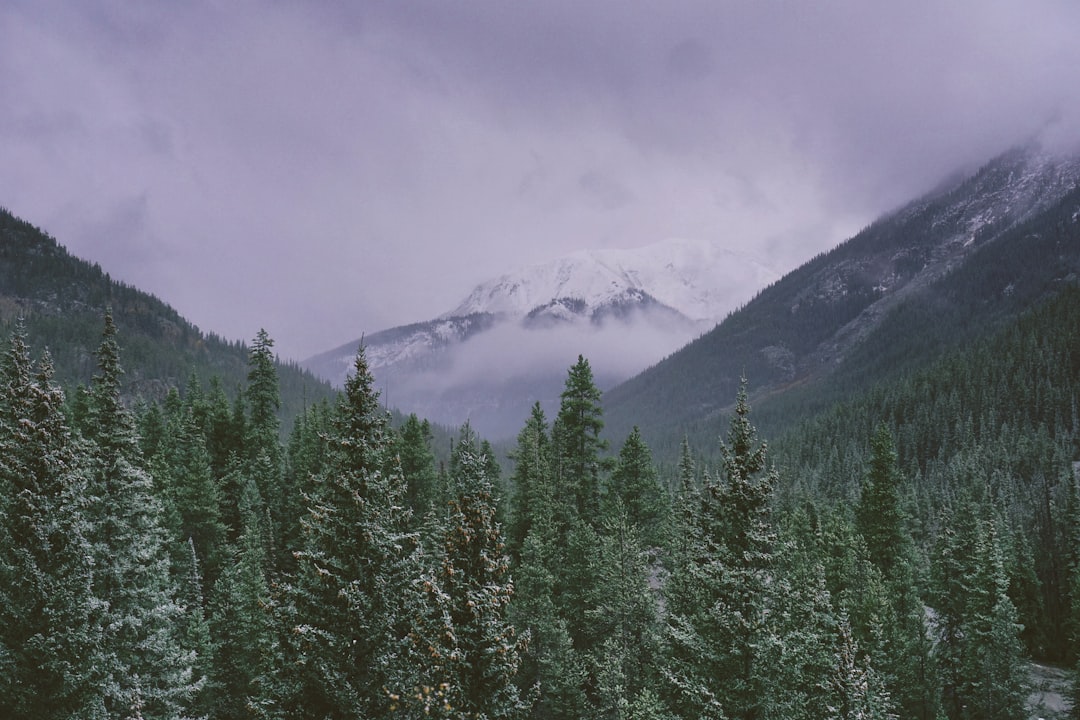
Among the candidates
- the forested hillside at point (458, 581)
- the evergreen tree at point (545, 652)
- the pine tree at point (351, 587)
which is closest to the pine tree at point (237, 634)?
the forested hillside at point (458, 581)

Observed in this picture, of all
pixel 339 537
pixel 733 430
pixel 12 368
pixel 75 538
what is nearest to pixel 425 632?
pixel 339 537

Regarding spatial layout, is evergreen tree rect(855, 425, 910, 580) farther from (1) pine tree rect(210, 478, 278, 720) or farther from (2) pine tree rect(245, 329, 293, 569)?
(2) pine tree rect(245, 329, 293, 569)

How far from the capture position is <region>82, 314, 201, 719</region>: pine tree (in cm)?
1781

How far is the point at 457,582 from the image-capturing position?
549 inches

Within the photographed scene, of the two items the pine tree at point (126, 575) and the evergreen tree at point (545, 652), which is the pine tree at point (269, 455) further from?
the pine tree at point (126, 575)

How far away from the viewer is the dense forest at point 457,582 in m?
14.1

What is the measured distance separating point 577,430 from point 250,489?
2529 centimetres

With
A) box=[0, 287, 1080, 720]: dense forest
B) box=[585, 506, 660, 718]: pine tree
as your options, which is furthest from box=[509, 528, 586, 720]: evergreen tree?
box=[585, 506, 660, 718]: pine tree

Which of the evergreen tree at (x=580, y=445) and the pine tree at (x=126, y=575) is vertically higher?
the evergreen tree at (x=580, y=445)

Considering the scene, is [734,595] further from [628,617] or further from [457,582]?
[628,617]

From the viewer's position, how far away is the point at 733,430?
50.3 ft

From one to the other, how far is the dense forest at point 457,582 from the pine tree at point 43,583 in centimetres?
7

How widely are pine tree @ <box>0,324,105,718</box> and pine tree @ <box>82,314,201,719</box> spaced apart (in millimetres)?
535

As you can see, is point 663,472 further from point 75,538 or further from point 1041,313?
point 75,538
